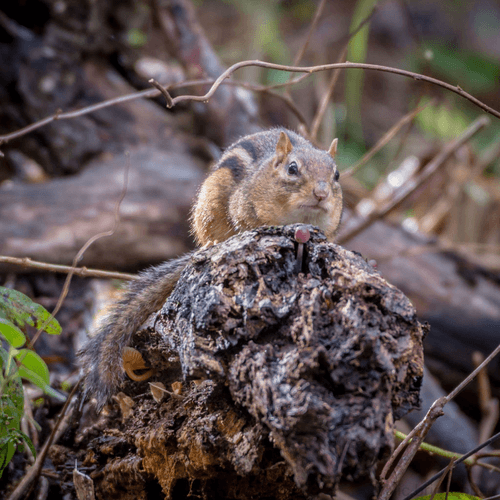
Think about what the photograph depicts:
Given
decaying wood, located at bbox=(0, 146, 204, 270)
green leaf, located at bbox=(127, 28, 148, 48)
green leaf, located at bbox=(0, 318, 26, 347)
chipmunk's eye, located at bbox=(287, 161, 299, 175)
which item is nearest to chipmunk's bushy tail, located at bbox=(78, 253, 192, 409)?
green leaf, located at bbox=(0, 318, 26, 347)

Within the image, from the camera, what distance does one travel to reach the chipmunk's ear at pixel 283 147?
2506 mm

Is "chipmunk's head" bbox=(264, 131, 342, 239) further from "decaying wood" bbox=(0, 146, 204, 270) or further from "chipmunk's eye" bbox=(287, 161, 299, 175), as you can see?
"decaying wood" bbox=(0, 146, 204, 270)

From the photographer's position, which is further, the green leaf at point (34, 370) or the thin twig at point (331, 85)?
the thin twig at point (331, 85)

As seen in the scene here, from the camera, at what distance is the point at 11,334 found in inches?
68.4

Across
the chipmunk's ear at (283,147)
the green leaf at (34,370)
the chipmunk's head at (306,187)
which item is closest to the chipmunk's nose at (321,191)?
the chipmunk's head at (306,187)

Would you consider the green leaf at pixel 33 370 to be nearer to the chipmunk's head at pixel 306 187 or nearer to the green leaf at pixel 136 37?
the chipmunk's head at pixel 306 187

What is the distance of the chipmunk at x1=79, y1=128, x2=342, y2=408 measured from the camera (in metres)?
1.97

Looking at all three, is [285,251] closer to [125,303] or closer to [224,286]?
[224,286]

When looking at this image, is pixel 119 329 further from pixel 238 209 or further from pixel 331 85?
pixel 331 85

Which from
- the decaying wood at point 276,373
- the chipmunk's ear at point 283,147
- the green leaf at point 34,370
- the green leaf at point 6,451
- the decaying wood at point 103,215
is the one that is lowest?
the decaying wood at point 103,215

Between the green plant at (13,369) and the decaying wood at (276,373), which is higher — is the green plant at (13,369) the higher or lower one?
the lower one

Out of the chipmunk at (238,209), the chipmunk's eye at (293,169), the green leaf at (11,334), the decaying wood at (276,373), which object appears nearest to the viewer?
the decaying wood at (276,373)

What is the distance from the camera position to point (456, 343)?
14.9ft

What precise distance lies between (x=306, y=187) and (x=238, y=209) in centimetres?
34
